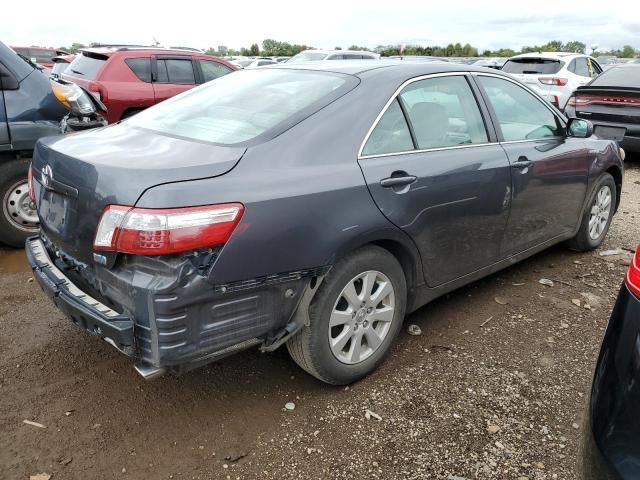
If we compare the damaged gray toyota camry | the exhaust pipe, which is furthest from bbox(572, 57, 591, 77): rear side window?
the exhaust pipe

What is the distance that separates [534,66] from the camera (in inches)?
473

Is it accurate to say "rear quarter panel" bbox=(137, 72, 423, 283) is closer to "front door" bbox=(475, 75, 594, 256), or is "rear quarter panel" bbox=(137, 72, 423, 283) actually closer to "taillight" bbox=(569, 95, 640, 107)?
"front door" bbox=(475, 75, 594, 256)

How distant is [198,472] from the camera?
7.41ft

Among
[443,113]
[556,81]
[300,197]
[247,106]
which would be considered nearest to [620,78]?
[556,81]

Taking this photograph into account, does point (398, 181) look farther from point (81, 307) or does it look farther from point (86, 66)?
point (86, 66)

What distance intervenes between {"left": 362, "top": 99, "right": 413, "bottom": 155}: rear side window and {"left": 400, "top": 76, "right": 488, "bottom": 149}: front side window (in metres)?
0.07

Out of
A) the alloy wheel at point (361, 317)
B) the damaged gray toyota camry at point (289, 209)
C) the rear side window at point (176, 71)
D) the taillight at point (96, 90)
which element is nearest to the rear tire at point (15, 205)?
the damaged gray toyota camry at point (289, 209)

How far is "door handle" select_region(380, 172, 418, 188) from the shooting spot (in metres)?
2.64

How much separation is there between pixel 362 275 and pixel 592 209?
2842 mm

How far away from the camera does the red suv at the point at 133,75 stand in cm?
763

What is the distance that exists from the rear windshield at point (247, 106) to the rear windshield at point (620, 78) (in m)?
6.89

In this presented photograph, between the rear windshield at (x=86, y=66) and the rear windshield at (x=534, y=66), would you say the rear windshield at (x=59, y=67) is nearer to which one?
the rear windshield at (x=86, y=66)

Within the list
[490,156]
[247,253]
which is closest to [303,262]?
[247,253]

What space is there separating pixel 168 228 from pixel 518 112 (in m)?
2.74
